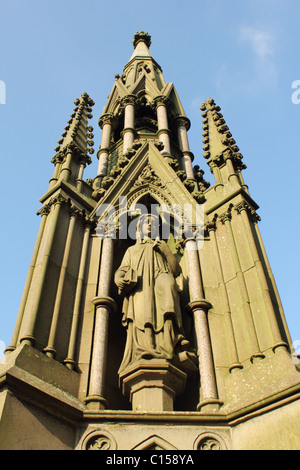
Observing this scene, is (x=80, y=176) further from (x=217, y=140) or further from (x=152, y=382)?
(x=152, y=382)

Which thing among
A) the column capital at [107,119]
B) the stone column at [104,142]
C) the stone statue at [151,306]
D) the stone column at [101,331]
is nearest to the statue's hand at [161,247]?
the stone statue at [151,306]

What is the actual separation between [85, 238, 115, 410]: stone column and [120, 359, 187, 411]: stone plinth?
1.25ft

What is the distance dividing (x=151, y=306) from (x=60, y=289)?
1.49 meters

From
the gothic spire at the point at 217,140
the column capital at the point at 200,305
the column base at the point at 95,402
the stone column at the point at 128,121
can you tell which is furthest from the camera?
the stone column at the point at 128,121

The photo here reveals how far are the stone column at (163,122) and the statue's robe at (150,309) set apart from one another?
18.0 feet

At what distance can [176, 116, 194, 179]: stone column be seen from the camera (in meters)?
13.9

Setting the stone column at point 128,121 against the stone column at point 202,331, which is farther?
the stone column at point 128,121

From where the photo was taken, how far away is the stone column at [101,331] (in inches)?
258

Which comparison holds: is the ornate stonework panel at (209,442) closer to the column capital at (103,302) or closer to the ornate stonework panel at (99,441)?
the ornate stonework panel at (99,441)

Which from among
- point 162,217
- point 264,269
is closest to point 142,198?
point 162,217

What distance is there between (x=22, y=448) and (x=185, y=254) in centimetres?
502

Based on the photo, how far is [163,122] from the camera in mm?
15312
